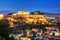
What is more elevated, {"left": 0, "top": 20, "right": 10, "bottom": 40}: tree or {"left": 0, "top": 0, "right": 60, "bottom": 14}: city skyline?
{"left": 0, "top": 0, "right": 60, "bottom": 14}: city skyline

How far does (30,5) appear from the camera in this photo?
69.9 inches

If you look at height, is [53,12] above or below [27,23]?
above

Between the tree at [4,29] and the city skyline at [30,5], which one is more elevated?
the city skyline at [30,5]

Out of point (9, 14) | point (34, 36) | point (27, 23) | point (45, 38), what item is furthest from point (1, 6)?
point (45, 38)

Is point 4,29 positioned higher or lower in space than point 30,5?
lower

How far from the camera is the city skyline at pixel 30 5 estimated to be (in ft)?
5.71

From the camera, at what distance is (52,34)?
1.66 m

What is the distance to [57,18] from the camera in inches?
68.1

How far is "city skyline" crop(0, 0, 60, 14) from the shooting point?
5.71 ft

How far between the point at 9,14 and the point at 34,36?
16.5 inches

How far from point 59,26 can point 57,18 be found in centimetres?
10

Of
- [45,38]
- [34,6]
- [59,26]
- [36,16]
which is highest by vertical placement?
[34,6]

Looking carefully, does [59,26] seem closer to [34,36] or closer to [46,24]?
[46,24]

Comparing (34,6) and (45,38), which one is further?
(34,6)
